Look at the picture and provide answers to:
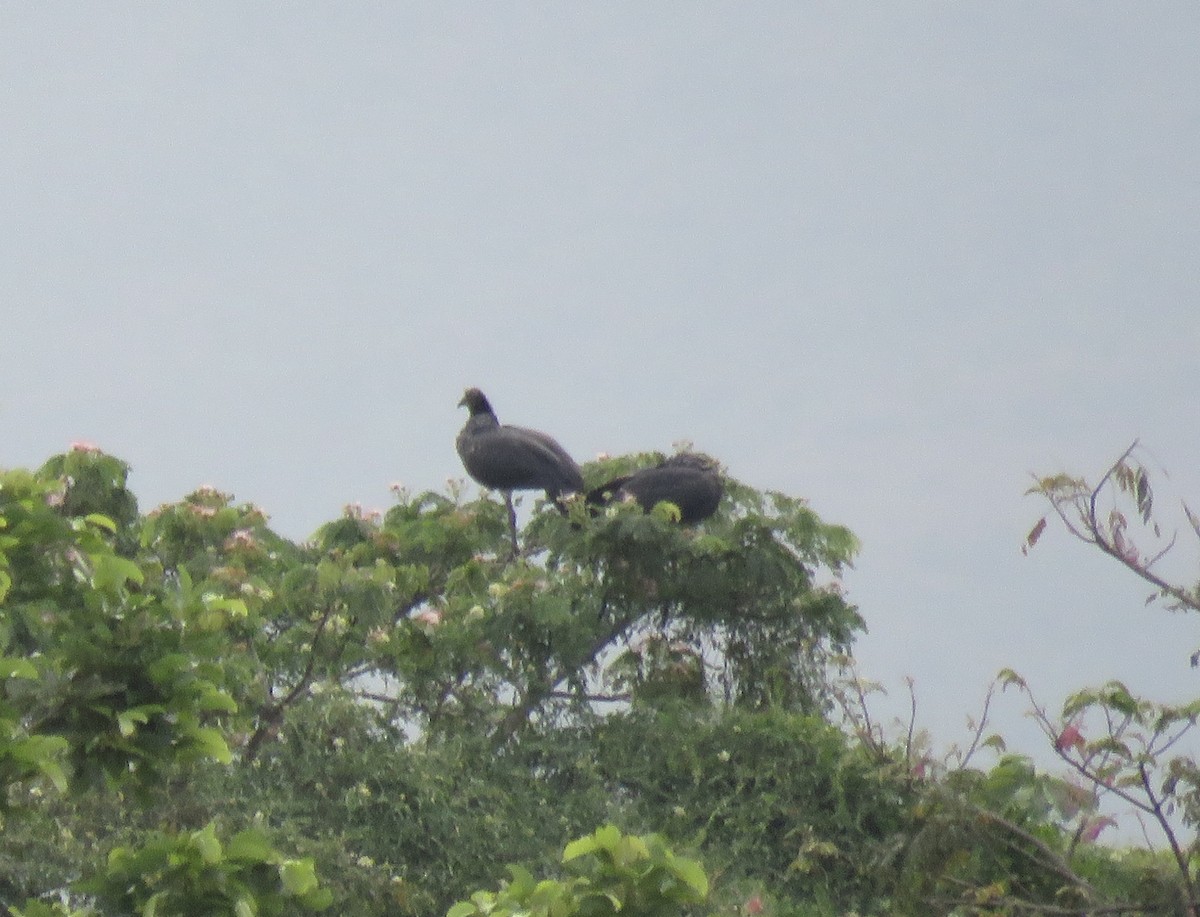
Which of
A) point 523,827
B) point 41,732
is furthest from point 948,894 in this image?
point 41,732

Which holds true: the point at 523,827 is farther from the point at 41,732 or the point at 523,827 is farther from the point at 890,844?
the point at 41,732

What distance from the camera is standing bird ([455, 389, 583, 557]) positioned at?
11.4 metres

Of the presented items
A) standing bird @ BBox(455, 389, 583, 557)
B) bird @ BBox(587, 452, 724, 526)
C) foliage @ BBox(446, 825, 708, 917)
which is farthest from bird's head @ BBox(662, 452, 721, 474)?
foliage @ BBox(446, 825, 708, 917)

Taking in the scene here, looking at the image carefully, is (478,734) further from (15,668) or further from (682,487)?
(15,668)

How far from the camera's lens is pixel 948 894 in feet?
23.8

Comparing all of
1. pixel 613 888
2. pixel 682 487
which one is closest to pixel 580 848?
Result: pixel 613 888

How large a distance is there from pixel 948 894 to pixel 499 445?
204 inches

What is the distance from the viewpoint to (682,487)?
1093cm

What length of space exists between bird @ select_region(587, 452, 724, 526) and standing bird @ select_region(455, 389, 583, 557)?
0.28 m

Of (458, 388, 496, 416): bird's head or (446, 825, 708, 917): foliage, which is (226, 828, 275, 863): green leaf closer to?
(446, 825, 708, 917): foliage

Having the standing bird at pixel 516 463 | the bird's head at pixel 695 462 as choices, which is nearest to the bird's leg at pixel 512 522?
the standing bird at pixel 516 463

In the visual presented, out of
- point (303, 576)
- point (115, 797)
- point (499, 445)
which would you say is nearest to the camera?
point (115, 797)

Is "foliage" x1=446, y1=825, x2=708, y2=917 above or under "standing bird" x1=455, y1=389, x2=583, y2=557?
under

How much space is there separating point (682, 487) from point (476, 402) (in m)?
2.37
